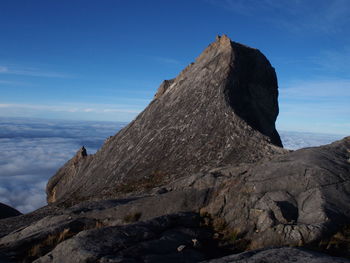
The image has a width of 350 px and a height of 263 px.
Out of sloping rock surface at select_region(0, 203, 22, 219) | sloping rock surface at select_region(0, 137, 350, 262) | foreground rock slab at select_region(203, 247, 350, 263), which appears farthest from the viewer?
sloping rock surface at select_region(0, 203, 22, 219)

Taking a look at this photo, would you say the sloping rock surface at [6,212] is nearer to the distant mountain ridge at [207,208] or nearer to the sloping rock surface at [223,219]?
the distant mountain ridge at [207,208]

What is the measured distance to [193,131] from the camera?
3262 cm

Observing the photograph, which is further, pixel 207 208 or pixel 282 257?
pixel 207 208

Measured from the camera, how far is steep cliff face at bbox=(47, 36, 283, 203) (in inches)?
1158

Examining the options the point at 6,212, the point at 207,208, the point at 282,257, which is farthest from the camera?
the point at 6,212

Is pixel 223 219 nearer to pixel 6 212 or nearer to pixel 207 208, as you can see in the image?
pixel 207 208

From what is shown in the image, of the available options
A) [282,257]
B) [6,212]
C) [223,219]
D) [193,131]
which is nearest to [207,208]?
[223,219]

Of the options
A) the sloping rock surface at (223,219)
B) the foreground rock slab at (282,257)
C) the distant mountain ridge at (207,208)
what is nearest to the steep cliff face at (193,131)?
the distant mountain ridge at (207,208)

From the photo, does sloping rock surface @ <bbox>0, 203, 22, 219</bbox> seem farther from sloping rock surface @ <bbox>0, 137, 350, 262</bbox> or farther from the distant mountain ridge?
sloping rock surface @ <bbox>0, 137, 350, 262</bbox>

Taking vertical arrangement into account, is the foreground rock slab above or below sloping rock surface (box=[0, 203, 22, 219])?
above

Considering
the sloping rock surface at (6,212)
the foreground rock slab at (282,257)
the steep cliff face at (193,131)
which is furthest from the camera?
the sloping rock surface at (6,212)

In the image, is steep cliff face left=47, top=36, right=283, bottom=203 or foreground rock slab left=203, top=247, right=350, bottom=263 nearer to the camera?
foreground rock slab left=203, top=247, right=350, bottom=263

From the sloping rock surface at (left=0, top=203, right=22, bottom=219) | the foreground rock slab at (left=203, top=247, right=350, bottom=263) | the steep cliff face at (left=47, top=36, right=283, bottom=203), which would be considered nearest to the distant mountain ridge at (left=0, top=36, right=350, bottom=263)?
the foreground rock slab at (left=203, top=247, right=350, bottom=263)

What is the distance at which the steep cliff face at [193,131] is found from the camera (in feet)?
96.5
